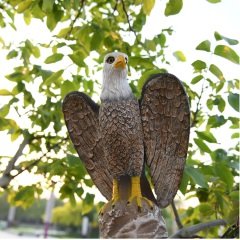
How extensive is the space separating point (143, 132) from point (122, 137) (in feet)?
0.24

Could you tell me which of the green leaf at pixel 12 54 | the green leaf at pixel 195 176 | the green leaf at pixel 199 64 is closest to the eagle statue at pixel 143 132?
the green leaf at pixel 195 176

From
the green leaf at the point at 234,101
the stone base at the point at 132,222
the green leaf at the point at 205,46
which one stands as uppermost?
the green leaf at the point at 205,46

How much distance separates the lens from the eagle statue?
937 mm

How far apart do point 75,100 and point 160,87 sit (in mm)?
263

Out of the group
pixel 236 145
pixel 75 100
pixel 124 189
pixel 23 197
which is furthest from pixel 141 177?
pixel 236 145

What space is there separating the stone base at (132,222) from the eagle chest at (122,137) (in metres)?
0.10

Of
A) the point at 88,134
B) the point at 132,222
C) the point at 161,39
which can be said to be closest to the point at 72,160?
the point at 88,134

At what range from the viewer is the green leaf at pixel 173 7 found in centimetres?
98

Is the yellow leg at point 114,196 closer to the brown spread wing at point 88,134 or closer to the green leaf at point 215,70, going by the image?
the brown spread wing at point 88,134

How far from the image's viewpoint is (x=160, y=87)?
95cm

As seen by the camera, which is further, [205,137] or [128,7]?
[128,7]

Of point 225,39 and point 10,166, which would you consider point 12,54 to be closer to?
point 10,166

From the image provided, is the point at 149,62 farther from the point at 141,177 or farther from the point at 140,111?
the point at 141,177

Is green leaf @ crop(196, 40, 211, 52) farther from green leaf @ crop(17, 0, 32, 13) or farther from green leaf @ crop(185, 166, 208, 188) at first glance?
green leaf @ crop(17, 0, 32, 13)
